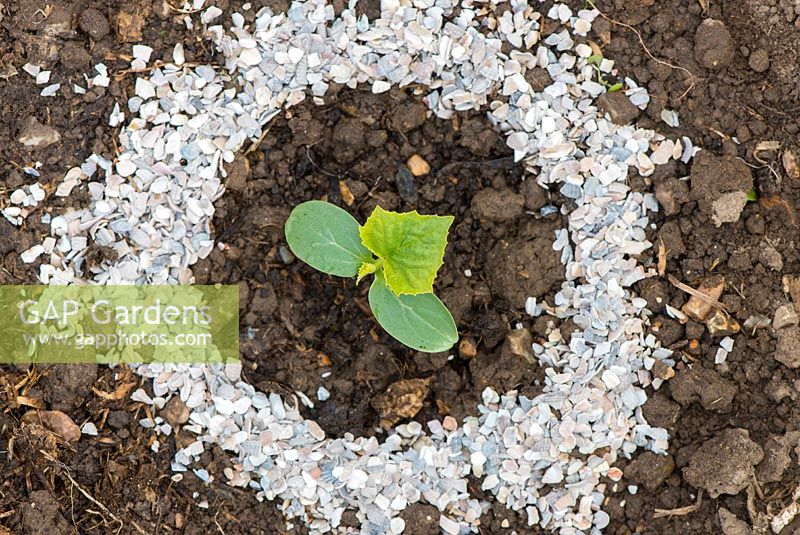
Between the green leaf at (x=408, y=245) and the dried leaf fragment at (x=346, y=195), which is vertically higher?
the green leaf at (x=408, y=245)

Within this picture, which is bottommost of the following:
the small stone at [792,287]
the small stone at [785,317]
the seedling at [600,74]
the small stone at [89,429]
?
the small stone at [89,429]

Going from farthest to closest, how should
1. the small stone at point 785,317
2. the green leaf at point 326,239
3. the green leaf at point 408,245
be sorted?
the small stone at point 785,317 → the green leaf at point 326,239 → the green leaf at point 408,245

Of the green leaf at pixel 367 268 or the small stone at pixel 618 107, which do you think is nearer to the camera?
the green leaf at pixel 367 268

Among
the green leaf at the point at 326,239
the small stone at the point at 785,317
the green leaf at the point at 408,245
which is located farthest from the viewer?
the small stone at the point at 785,317

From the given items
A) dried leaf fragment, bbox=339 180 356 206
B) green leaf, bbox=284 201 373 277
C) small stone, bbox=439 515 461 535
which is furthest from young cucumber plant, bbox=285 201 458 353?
small stone, bbox=439 515 461 535

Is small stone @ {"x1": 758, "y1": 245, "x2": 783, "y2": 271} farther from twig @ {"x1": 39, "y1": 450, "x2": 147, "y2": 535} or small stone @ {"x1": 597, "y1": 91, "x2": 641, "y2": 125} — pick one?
twig @ {"x1": 39, "y1": 450, "x2": 147, "y2": 535}

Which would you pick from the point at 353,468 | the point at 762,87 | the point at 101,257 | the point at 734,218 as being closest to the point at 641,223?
the point at 734,218

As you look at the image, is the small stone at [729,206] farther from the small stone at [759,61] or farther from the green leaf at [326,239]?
the green leaf at [326,239]

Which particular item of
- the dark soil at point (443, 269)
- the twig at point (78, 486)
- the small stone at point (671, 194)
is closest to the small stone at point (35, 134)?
the dark soil at point (443, 269)
